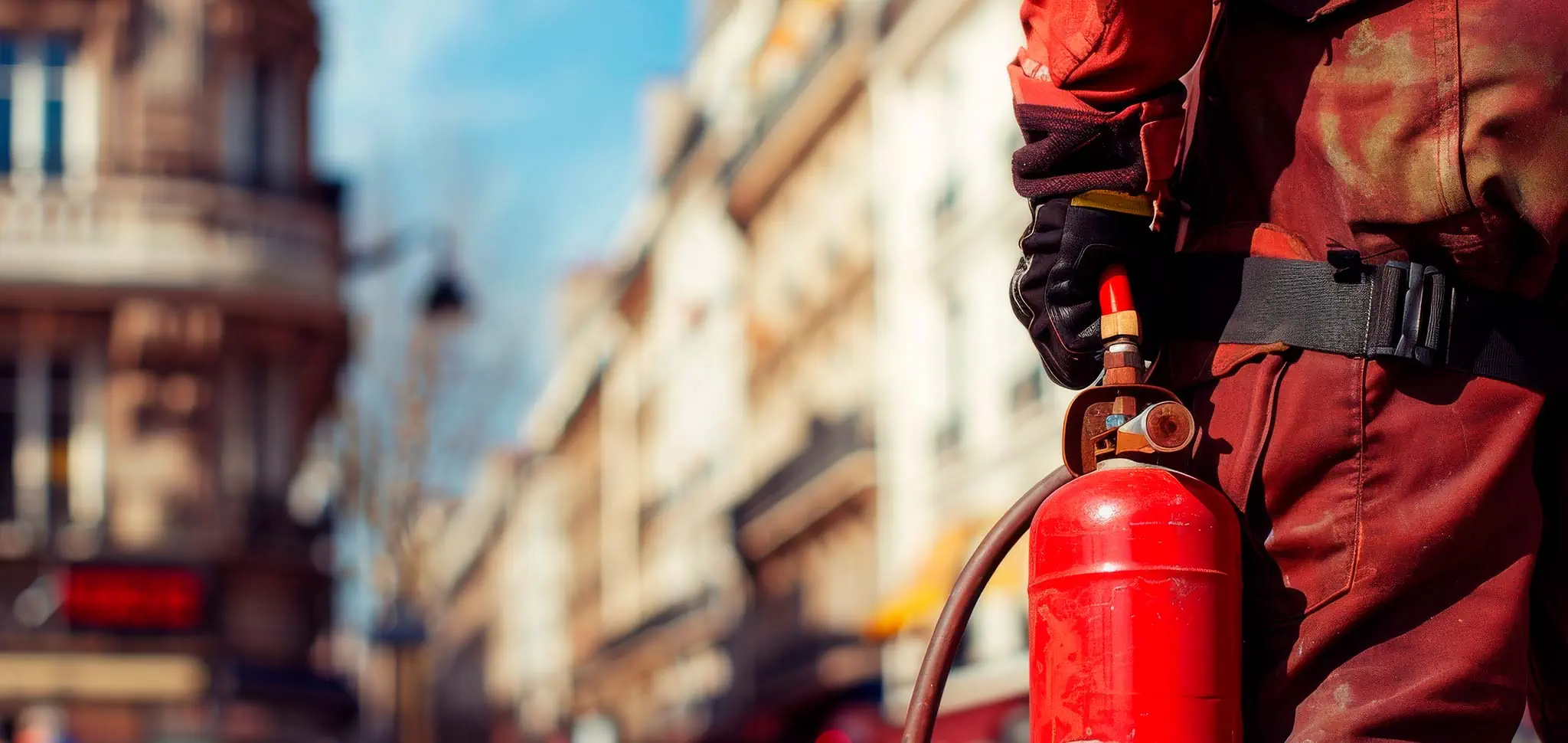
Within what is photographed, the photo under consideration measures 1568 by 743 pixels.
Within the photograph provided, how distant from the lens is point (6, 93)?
3134 centimetres

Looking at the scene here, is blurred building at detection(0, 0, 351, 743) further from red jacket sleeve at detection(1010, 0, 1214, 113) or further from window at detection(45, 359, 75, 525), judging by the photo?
red jacket sleeve at detection(1010, 0, 1214, 113)

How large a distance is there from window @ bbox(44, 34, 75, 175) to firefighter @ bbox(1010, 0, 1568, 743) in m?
30.1

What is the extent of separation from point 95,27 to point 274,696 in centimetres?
843

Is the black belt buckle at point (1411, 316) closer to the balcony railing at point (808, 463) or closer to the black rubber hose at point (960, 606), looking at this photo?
the black rubber hose at point (960, 606)

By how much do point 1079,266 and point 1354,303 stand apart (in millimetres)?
302

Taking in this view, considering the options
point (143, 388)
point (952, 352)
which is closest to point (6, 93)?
point (143, 388)

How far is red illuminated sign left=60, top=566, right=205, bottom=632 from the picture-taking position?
30672mm

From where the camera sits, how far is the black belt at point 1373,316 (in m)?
2.81

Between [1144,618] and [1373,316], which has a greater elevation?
[1373,316]

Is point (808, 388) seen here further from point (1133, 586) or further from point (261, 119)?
point (1133, 586)

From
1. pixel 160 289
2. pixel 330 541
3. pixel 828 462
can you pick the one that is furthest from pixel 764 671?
pixel 160 289

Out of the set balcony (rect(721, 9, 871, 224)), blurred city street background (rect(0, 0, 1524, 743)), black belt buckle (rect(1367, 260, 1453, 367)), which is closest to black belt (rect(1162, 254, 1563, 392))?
black belt buckle (rect(1367, 260, 1453, 367))

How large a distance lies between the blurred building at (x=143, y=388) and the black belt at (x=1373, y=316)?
2888 cm

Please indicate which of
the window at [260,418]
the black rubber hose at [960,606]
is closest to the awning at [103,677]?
the window at [260,418]
